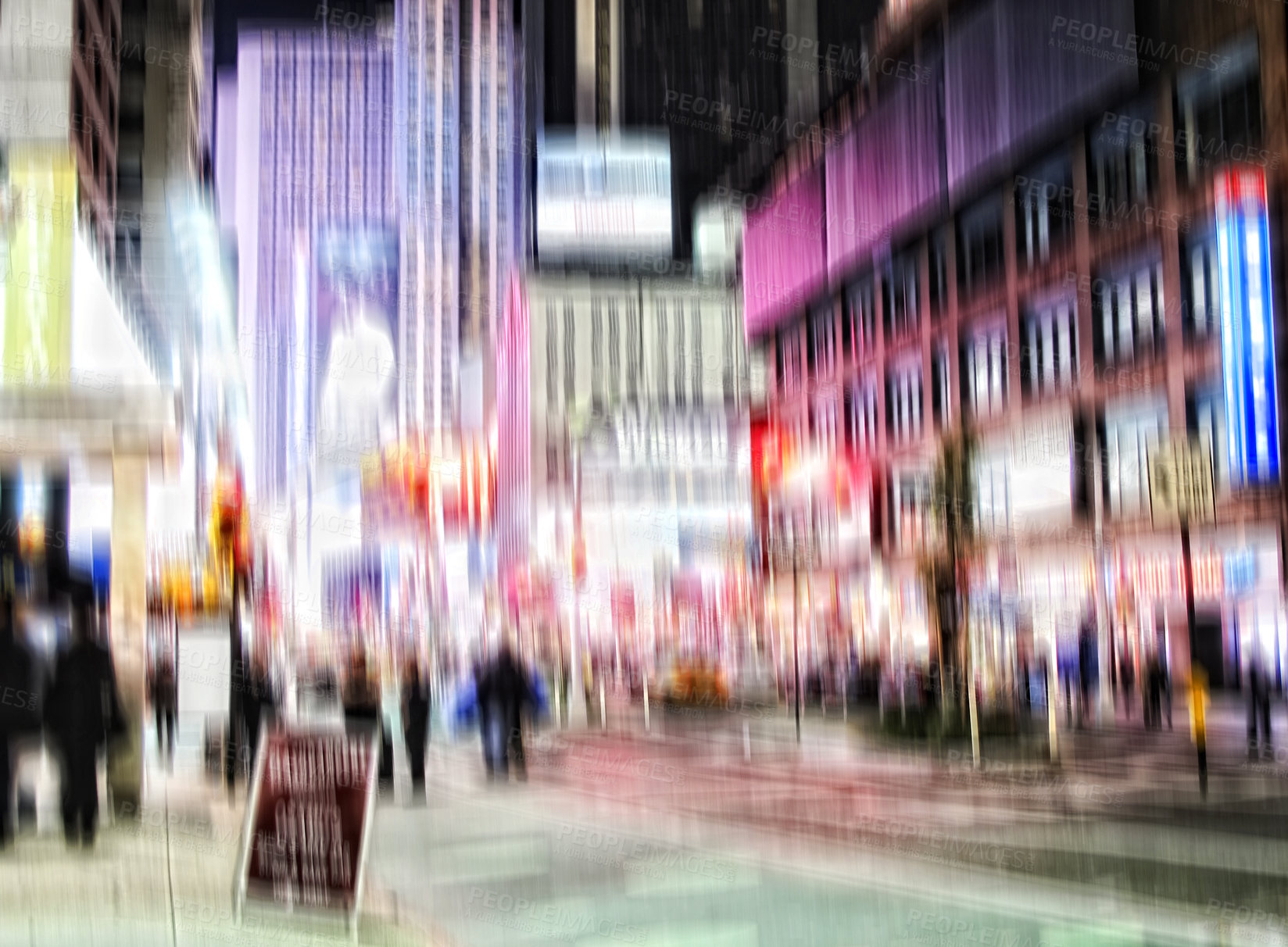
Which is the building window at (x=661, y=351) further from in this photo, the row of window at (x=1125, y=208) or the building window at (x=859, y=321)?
the building window at (x=859, y=321)

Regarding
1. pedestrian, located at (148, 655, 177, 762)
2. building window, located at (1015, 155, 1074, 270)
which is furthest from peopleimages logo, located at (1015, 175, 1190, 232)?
pedestrian, located at (148, 655, 177, 762)

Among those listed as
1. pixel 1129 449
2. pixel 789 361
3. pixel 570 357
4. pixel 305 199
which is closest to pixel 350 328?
pixel 305 199

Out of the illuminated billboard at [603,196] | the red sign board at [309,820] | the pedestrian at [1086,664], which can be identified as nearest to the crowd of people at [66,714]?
the red sign board at [309,820]

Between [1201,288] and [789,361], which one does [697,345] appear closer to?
→ [1201,288]

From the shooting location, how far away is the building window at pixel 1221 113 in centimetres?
1992

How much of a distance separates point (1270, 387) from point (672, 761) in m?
10.2

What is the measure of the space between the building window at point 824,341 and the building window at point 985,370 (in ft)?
16.5

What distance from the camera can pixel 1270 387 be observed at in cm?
1900

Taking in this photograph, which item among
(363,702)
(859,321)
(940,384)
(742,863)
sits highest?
(859,321)

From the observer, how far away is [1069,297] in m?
23.8

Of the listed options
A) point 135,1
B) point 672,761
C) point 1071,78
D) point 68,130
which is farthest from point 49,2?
point 1071,78

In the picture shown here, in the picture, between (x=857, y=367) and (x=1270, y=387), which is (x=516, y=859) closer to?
(x=1270, y=387)

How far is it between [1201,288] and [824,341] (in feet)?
40.0

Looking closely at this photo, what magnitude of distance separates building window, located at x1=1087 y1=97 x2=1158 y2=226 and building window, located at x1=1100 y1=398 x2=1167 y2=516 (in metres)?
3.18
